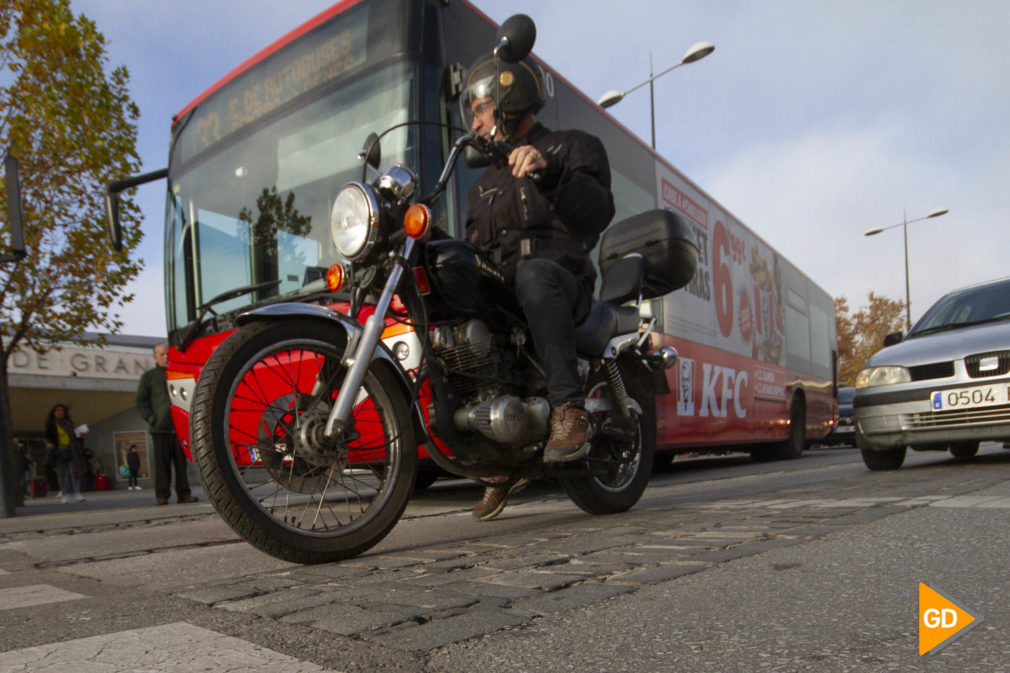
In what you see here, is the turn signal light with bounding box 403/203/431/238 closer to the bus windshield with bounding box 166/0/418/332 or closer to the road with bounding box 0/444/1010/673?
the road with bounding box 0/444/1010/673

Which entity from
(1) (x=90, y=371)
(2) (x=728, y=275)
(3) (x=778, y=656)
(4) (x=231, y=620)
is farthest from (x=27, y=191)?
(1) (x=90, y=371)

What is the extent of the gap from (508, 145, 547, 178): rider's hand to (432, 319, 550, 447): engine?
25.6 inches

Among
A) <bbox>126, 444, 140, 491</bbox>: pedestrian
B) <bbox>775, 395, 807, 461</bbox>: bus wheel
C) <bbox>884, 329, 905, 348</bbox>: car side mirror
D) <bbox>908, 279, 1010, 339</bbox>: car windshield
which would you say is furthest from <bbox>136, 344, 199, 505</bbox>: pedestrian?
<bbox>126, 444, 140, 491</bbox>: pedestrian

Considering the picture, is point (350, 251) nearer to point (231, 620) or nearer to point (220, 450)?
point (220, 450)

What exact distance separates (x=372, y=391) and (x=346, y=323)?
28 centimetres

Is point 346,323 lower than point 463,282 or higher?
lower

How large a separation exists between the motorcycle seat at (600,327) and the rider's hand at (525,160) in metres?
0.94

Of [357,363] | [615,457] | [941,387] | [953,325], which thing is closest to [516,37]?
[357,363]

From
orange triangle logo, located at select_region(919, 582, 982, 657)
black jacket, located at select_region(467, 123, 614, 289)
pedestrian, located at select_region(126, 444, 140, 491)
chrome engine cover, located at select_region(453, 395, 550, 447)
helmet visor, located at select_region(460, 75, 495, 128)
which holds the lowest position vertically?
pedestrian, located at select_region(126, 444, 140, 491)

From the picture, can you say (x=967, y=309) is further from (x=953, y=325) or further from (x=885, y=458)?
(x=885, y=458)

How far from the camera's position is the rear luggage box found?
4.41m

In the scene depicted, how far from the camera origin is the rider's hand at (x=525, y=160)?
3016mm

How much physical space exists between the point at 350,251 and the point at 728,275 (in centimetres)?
803

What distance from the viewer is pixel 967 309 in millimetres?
7066
